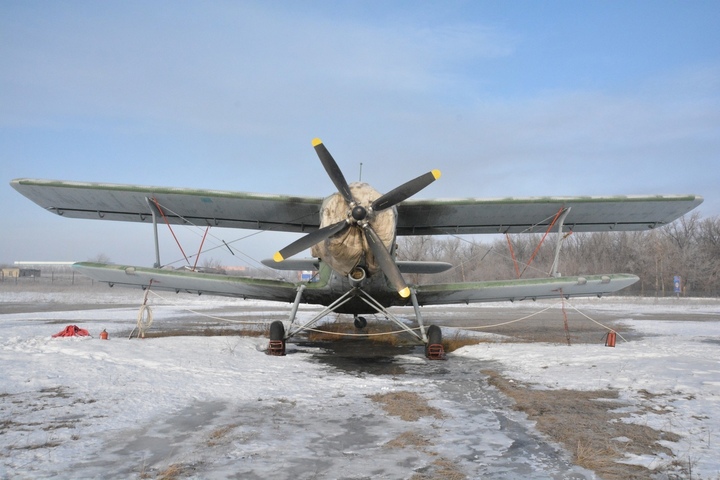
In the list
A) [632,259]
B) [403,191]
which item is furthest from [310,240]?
[632,259]

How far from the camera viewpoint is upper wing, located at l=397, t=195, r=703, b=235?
1073 cm

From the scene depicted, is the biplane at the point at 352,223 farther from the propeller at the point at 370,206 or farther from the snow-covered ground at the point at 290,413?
the snow-covered ground at the point at 290,413

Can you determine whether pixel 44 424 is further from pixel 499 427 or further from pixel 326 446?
pixel 499 427

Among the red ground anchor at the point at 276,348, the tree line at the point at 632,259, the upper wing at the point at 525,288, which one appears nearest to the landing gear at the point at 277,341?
the red ground anchor at the point at 276,348

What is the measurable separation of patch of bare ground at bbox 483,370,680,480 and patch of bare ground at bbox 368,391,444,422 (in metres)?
1.03

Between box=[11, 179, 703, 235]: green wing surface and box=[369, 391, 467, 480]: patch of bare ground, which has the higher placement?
box=[11, 179, 703, 235]: green wing surface

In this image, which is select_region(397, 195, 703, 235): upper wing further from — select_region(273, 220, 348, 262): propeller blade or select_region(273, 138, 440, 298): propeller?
select_region(273, 220, 348, 262): propeller blade

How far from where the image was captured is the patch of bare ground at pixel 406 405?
201 inches

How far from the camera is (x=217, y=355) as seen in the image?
8742 millimetres

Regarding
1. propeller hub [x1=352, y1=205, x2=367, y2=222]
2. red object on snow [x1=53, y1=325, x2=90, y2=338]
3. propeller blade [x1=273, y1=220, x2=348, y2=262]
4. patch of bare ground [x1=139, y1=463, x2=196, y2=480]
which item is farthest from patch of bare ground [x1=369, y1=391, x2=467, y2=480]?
red object on snow [x1=53, y1=325, x2=90, y2=338]

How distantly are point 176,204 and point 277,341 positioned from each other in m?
4.10

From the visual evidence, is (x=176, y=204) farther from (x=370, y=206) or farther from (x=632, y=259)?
A: (x=632, y=259)

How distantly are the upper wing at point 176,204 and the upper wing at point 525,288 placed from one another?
11.5 ft

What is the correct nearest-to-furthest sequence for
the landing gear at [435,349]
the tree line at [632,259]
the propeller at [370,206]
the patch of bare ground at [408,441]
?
the patch of bare ground at [408,441] → the propeller at [370,206] → the landing gear at [435,349] → the tree line at [632,259]
